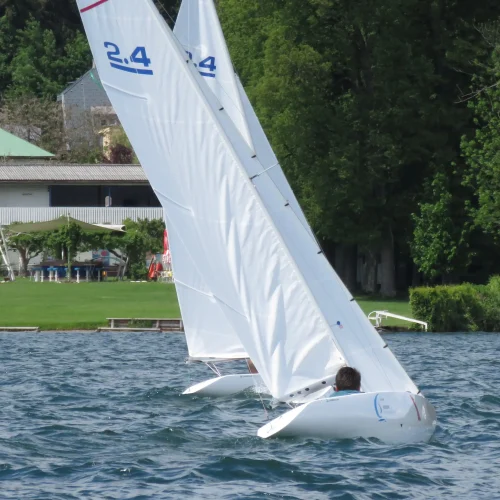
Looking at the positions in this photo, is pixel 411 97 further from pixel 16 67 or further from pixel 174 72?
pixel 16 67

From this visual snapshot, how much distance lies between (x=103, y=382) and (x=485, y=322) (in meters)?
18.2

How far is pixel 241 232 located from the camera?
685 inches

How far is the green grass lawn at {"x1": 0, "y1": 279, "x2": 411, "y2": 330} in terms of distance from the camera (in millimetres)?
39562

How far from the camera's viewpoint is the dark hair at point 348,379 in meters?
16.7

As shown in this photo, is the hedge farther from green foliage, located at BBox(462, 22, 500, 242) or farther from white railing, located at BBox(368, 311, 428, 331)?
green foliage, located at BBox(462, 22, 500, 242)

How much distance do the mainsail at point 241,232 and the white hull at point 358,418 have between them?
62cm

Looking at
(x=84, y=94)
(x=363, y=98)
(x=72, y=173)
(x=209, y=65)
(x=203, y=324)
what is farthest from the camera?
(x=84, y=94)

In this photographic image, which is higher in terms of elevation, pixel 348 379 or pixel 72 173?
pixel 72 173

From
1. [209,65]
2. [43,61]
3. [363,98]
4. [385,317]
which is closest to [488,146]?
[363,98]

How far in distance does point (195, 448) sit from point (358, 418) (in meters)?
2.12

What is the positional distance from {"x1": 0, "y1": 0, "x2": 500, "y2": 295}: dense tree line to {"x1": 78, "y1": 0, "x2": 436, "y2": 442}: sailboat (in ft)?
102

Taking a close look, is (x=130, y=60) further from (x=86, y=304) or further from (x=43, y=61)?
(x=43, y=61)

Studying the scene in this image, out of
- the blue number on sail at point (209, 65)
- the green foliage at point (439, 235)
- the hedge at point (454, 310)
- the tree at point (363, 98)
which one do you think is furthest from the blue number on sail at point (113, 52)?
the green foliage at point (439, 235)

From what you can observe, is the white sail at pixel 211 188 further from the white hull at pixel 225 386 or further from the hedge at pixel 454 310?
the hedge at pixel 454 310
